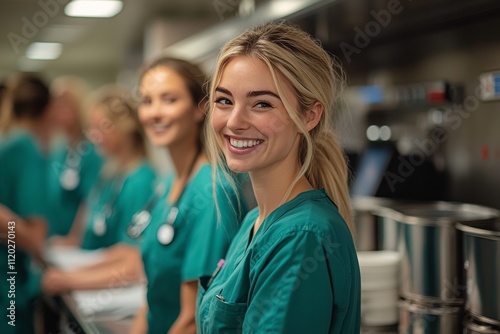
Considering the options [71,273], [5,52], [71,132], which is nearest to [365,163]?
[71,273]

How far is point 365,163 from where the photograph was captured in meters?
2.43

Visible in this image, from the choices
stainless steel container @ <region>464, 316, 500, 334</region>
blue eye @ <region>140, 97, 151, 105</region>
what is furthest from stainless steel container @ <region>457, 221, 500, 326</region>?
blue eye @ <region>140, 97, 151, 105</region>

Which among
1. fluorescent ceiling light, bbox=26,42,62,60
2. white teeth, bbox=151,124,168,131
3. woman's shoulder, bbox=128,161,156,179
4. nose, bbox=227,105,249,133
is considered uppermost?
fluorescent ceiling light, bbox=26,42,62,60

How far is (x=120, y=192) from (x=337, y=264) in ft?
6.45

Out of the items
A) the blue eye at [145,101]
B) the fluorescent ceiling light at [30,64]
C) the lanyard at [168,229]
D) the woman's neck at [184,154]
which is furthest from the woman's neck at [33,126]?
the fluorescent ceiling light at [30,64]

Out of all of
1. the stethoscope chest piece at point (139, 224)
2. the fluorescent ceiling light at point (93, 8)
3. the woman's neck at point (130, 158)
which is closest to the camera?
the stethoscope chest piece at point (139, 224)

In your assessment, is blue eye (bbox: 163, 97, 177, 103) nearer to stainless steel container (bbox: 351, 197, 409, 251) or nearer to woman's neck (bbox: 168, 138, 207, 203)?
woman's neck (bbox: 168, 138, 207, 203)

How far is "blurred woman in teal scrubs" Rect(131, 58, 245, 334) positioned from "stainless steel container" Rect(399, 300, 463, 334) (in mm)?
543

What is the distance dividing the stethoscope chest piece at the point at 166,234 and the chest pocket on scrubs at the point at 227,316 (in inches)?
21.8

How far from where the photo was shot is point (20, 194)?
2326 mm

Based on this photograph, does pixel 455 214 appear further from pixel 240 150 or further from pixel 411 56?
pixel 240 150

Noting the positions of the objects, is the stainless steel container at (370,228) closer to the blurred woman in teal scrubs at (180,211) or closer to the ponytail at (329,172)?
the blurred woman in teal scrubs at (180,211)

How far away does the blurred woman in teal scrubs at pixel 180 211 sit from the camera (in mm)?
1476

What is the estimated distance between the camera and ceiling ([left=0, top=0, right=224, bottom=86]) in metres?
3.72
